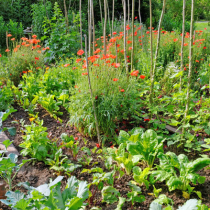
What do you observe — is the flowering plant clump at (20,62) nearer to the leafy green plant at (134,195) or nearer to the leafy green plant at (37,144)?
the leafy green plant at (37,144)

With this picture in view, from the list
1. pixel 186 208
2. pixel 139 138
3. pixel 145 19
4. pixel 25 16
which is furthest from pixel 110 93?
pixel 145 19

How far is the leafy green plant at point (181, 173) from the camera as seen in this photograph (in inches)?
78.0

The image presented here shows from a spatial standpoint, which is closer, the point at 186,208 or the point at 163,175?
the point at 186,208

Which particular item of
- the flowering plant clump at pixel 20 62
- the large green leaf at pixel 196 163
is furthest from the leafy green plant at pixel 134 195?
the flowering plant clump at pixel 20 62

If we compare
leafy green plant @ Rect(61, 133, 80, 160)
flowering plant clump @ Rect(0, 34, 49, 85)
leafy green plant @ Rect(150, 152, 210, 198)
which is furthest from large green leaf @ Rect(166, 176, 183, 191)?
flowering plant clump @ Rect(0, 34, 49, 85)

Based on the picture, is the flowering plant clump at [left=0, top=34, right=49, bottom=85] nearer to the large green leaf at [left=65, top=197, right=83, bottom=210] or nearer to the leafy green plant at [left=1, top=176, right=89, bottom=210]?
the leafy green plant at [left=1, top=176, right=89, bottom=210]

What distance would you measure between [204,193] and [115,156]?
883 mm

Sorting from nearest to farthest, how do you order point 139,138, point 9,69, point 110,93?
1. point 139,138
2. point 110,93
3. point 9,69

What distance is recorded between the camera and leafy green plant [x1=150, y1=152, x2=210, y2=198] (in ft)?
6.50

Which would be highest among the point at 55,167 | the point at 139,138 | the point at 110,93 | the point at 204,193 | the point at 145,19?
the point at 145,19

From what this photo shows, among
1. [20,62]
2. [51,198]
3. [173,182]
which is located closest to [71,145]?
[51,198]

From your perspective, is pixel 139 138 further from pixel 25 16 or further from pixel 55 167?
pixel 25 16

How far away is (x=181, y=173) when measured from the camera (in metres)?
2.06

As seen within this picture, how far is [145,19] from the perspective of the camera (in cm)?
1146
